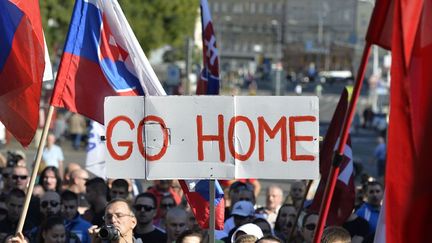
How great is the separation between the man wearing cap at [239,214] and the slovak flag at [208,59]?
1.11 meters

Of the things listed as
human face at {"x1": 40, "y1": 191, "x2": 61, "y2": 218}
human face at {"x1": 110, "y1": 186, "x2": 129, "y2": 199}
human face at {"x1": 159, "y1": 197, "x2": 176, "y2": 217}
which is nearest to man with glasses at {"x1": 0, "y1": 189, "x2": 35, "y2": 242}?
human face at {"x1": 40, "y1": 191, "x2": 61, "y2": 218}

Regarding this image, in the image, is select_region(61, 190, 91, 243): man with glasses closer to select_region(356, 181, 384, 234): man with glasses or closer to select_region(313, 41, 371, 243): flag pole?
select_region(356, 181, 384, 234): man with glasses

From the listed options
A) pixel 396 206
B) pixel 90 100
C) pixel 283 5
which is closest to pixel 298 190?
pixel 90 100

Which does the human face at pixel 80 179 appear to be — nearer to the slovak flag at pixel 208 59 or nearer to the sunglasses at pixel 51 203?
the slovak flag at pixel 208 59

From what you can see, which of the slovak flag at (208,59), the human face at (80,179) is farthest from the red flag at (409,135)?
the human face at (80,179)

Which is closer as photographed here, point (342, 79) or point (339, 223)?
point (339, 223)

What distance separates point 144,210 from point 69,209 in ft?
3.89

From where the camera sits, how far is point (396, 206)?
520 centimetres

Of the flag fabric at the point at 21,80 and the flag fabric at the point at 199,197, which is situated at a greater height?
the flag fabric at the point at 21,80

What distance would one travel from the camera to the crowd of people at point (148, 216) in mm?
7820

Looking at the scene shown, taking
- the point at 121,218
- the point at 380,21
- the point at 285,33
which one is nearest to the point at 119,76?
the point at 121,218

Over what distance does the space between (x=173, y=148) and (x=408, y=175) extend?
5.51 feet

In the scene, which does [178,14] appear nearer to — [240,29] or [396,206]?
[396,206]

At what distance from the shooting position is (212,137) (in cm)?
656
